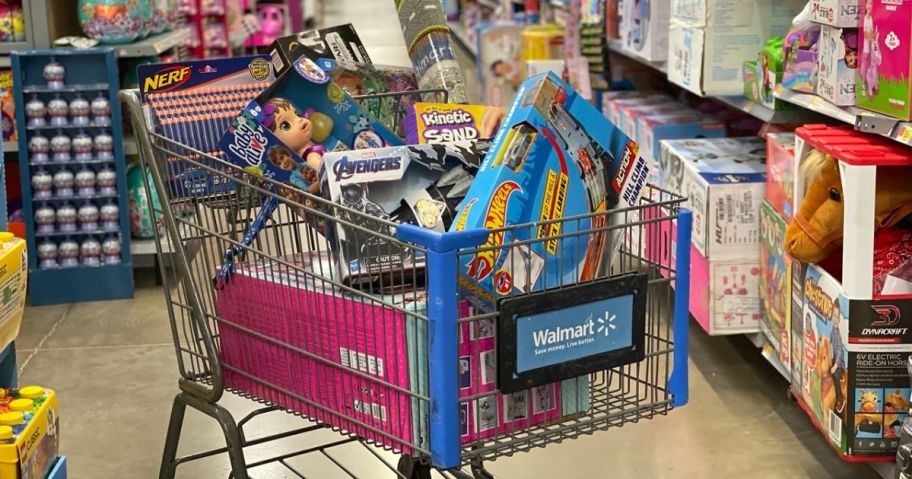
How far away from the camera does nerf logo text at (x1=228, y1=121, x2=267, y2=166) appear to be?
2107 millimetres

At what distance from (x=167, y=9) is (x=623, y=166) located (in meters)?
3.88

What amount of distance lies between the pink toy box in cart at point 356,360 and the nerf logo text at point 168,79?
41 cm

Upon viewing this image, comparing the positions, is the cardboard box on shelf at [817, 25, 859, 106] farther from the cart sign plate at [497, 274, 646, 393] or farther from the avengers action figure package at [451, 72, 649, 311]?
the cart sign plate at [497, 274, 646, 393]

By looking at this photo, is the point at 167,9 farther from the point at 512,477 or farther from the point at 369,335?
the point at 369,335

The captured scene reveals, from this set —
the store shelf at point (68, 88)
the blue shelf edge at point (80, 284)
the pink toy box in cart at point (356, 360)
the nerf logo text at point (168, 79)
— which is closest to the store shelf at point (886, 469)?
the pink toy box in cart at point (356, 360)

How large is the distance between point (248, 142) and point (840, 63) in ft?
4.80

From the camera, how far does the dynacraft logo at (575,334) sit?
1.84 m

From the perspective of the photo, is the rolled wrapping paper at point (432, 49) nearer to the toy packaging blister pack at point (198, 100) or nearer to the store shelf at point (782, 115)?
the toy packaging blister pack at point (198, 100)

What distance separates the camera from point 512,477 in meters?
3.09

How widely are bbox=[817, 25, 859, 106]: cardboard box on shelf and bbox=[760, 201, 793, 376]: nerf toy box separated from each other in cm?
48

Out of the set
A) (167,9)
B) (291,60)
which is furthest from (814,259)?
(167,9)

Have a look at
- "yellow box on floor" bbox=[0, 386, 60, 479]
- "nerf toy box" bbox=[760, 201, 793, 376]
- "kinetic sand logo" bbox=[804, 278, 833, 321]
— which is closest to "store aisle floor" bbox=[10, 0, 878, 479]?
"nerf toy box" bbox=[760, 201, 793, 376]

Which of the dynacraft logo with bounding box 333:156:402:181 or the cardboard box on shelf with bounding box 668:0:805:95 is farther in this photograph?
the cardboard box on shelf with bounding box 668:0:805:95

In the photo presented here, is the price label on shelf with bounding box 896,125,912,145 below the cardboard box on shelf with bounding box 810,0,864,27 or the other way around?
below
